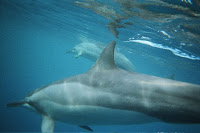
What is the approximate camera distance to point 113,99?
10.7 ft

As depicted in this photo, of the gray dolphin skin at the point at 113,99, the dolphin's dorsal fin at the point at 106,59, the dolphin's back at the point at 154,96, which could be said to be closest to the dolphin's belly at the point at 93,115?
the gray dolphin skin at the point at 113,99

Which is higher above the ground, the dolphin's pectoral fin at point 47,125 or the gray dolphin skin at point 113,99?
the gray dolphin skin at point 113,99

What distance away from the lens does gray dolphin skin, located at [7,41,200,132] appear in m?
2.57

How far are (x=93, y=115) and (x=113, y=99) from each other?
0.86 metres

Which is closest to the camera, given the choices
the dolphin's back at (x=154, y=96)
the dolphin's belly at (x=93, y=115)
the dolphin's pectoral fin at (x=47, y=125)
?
the dolphin's back at (x=154, y=96)

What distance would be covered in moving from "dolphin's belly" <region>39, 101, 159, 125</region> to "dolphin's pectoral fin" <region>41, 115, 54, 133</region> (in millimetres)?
152

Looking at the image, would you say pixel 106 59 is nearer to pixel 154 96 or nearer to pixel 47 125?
pixel 154 96

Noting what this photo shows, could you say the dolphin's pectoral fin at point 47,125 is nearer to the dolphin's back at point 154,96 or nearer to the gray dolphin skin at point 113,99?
the gray dolphin skin at point 113,99

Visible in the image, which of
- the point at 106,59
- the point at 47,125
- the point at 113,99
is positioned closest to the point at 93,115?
the point at 113,99

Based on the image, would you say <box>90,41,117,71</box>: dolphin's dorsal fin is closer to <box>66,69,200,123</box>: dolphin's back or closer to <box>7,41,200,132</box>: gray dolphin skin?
<box>7,41,200,132</box>: gray dolphin skin

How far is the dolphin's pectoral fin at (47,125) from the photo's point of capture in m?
4.35

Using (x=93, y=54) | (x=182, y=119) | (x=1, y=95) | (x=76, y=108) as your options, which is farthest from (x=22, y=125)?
(x=182, y=119)

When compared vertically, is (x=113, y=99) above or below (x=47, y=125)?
above

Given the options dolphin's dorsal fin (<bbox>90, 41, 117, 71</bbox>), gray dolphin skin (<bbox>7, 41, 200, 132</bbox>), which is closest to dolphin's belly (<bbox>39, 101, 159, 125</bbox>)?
gray dolphin skin (<bbox>7, 41, 200, 132</bbox>)
